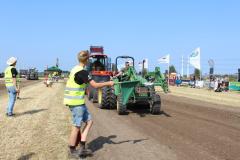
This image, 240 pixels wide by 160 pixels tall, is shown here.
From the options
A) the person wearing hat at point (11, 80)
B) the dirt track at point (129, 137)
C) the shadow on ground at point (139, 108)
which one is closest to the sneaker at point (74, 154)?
the dirt track at point (129, 137)

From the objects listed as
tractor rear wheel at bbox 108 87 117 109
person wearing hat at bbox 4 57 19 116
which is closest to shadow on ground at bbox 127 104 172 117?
tractor rear wheel at bbox 108 87 117 109

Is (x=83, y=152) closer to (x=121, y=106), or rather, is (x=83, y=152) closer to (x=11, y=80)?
(x=11, y=80)

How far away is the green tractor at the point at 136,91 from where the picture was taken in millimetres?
14008

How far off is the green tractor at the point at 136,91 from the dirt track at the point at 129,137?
48 cm

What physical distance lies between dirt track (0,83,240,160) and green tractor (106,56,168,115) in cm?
48

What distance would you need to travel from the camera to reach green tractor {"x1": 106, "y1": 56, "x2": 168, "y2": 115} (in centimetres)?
1401

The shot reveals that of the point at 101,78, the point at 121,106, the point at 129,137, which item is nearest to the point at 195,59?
the point at 101,78

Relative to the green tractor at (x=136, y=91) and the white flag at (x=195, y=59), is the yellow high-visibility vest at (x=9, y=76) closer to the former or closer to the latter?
the green tractor at (x=136, y=91)

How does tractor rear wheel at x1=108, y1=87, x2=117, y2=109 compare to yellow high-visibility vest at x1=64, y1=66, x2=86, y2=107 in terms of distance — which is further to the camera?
tractor rear wheel at x1=108, y1=87, x2=117, y2=109

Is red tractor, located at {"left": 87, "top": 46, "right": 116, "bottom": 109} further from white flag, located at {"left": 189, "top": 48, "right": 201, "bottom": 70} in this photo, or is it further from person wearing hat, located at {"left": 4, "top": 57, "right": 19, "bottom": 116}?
white flag, located at {"left": 189, "top": 48, "right": 201, "bottom": 70}

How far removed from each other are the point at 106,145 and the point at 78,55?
89.1 inches

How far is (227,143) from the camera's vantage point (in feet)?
30.7

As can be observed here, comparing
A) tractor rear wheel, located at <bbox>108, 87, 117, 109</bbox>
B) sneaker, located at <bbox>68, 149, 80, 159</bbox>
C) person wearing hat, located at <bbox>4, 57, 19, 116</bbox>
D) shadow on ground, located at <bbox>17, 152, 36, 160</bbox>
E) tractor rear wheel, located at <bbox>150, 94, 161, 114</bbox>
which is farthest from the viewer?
tractor rear wheel, located at <bbox>108, 87, 117, 109</bbox>

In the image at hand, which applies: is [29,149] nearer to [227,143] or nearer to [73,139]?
[73,139]
